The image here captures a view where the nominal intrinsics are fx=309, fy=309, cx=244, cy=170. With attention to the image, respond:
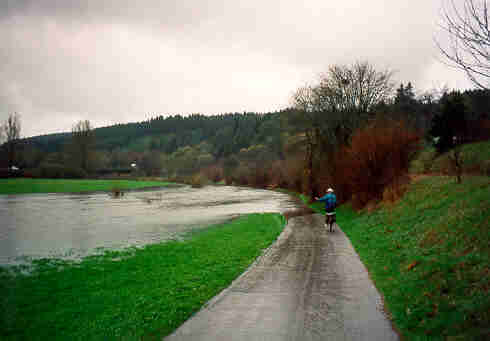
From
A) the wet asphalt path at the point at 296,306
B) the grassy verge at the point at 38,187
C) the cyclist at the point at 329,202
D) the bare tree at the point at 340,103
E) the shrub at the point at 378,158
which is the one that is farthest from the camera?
the grassy verge at the point at 38,187

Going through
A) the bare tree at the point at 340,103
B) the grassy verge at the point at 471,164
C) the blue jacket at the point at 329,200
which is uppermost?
the bare tree at the point at 340,103

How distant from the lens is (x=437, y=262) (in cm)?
662

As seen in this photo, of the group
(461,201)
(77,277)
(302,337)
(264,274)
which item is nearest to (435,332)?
(302,337)

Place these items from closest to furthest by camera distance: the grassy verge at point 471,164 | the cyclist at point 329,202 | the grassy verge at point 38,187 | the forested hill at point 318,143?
the cyclist at point 329,202
the grassy verge at point 471,164
the forested hill at point 318,143
the grassy verge at point 38,187

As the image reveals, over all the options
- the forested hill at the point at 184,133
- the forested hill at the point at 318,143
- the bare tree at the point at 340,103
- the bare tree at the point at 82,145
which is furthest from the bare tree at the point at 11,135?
the forested hill at the point at 184,133

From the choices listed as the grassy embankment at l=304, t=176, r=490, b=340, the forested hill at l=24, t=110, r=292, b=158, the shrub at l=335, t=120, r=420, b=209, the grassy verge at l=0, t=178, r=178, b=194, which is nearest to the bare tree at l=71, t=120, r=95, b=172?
the grassy verge at l=0, t=178, r=178, b=194

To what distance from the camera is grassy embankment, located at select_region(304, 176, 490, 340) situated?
462 centimetres

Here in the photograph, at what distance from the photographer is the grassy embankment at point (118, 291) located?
5.30 metres

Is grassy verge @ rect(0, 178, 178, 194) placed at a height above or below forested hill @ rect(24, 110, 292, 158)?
below

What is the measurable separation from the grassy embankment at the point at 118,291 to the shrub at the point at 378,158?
10369mm

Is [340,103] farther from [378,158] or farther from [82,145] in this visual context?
[82,145]

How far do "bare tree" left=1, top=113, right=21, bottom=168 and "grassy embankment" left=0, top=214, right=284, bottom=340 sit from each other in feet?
168

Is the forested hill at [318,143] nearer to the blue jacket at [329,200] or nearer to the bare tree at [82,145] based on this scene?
the bare tree at [82,145]

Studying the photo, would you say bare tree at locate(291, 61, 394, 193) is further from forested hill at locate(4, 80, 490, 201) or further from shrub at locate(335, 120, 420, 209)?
shrub at locate(335, 120, 420, 209)
